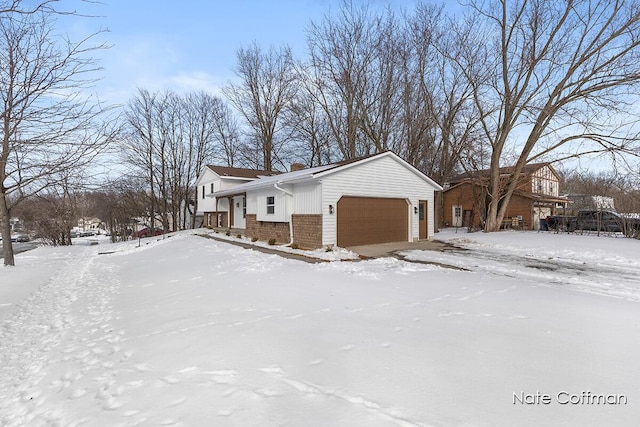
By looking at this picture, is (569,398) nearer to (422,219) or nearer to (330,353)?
(330,353)

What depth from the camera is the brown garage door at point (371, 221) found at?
12.2 metres

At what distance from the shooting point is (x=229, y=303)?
5172mm

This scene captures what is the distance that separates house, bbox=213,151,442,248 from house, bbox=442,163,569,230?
814cm

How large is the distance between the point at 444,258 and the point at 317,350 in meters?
7.72

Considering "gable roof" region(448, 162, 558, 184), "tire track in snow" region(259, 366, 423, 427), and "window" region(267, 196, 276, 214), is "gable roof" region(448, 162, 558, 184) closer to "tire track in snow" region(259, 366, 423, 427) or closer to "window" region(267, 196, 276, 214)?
"window" region(267, 196, 276, 214)

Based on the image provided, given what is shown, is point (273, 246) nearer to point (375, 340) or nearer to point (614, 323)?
point (375, 340)

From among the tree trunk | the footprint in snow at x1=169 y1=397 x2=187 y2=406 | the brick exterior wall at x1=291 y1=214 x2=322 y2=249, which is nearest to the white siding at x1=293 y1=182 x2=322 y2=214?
the brick exterior wall at x1=291 y1=214 x2=322 y2=249

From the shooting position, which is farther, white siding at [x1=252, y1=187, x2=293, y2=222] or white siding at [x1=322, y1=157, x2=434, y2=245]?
white siding at [x1=252, y1=187, x2=293, y2=222]

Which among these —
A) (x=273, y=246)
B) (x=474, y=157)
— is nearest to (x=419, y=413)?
(x=273, y=246)

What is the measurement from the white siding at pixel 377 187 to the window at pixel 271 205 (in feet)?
11.7

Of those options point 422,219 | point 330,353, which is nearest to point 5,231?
point 330,353

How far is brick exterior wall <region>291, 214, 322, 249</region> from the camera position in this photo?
11695 millimetres

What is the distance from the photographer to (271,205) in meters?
14.5

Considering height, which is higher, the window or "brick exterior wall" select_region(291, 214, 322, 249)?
the window
